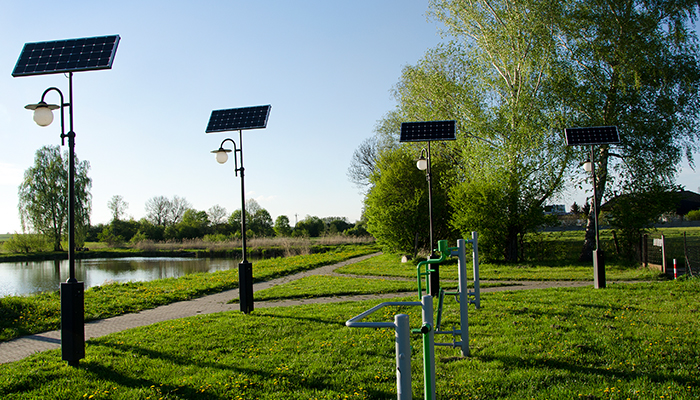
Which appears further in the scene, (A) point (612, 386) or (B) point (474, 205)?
(B) point (474, 205)

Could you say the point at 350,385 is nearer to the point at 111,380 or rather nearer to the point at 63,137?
the point at 111,380

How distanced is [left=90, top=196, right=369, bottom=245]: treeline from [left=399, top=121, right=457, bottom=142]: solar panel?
32.1 meters

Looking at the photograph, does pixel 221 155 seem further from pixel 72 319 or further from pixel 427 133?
pixel 427 133

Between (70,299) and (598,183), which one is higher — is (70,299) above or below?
below

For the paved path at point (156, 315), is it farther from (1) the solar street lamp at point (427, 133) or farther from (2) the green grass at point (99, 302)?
(1) the solar street lamp at point (427, 133)

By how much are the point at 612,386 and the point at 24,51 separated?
10369 millimetres

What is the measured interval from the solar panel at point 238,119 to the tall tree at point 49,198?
38.3m

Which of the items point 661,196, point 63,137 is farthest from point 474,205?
point 63,137

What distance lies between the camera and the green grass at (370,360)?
188 inches

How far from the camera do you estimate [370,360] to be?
5738 mm

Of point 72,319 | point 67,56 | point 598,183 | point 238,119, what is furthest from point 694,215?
point 72,319

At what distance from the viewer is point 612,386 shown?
4688mm

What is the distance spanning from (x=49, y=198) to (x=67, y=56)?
42.9 metres

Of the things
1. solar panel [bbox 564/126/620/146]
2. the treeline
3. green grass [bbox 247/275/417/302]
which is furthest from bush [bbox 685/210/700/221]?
green grass [bbox 247/275/417/302]
